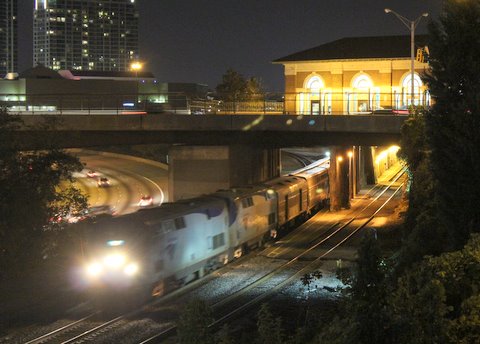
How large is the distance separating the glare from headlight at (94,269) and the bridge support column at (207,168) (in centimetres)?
1874

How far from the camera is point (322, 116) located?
3569 cm

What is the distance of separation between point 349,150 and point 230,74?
155 feet

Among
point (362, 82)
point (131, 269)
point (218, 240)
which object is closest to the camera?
point (131, 269)

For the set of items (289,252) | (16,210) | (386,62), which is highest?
(386,62)

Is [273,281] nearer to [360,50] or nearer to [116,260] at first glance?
[116,260]

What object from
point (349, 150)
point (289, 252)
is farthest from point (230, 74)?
point (289, 252)

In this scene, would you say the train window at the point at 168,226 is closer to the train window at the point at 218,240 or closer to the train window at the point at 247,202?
the train window at the point at 218,240

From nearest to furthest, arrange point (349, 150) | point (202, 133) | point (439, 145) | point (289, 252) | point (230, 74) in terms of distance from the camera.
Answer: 1. point (439, 145)
2. point (289, 252)
3. point (202, 133)
4. point (349, 150)
5. point (230, 74)

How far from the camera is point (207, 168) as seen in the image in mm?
39500

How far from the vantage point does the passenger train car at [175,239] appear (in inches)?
811

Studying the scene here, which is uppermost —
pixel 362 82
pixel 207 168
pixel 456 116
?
pixel 362 82

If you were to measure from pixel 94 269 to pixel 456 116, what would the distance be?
1300 centimetres

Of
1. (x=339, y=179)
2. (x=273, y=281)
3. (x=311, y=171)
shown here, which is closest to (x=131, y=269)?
(x=273, y=281)

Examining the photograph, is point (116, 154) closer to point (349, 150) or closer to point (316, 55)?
point (316, 55)
